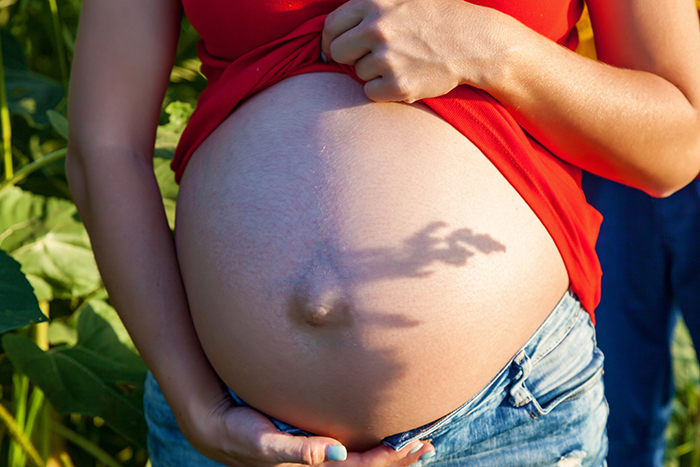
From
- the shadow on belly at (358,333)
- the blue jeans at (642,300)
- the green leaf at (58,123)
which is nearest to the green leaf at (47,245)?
the green leaf at (58,123)

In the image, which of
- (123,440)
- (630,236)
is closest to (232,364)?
(630,236)

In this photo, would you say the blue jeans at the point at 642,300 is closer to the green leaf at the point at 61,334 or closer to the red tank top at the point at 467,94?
the red tank top at the point at 467,94

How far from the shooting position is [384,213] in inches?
24.9

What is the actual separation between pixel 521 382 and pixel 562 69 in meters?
0.40

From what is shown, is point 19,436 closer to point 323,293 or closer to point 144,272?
point 144,272

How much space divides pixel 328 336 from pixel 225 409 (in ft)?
0.65

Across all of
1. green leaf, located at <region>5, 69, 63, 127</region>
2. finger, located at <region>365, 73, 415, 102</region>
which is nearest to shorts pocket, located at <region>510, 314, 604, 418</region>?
finger, located at <region>365, 73, 415, 102</region>

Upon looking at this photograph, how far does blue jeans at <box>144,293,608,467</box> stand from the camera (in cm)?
71

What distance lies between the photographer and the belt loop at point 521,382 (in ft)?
2.30

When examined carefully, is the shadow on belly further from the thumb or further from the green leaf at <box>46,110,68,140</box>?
the green leaf at <box>46,110,68,140</box>

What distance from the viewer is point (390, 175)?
646mm

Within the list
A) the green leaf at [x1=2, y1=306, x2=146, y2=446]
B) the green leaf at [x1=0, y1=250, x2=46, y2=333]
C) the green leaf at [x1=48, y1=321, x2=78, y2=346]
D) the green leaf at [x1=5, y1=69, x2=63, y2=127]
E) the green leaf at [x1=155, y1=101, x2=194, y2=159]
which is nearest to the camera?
the green leaf at [x1=0, y1=250, x2=46, y2=333]

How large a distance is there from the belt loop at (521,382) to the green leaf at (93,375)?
79 cm

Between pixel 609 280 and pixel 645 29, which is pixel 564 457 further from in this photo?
pixel 609 280
